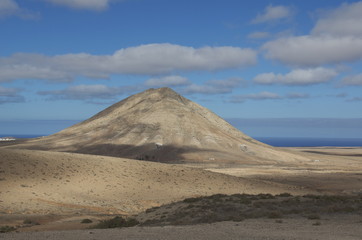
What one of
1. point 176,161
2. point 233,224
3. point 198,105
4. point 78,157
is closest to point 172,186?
point 78,157

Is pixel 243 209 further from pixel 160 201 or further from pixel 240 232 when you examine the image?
pixel 160 201

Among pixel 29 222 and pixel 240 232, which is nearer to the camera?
pixel 240 232

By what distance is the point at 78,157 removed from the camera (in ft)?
164

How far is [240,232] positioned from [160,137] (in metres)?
99.8

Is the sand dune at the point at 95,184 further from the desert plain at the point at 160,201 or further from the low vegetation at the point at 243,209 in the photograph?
the low vegetation at the point at 243,209

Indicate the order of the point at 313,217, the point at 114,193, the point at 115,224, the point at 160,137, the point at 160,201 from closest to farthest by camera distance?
the point at 313,217 < the point at 115,224 < the point at 160,201 < the point at 114,193 < the point at 160,137

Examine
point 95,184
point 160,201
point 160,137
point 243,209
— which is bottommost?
point 160,201

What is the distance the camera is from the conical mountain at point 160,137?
10744 cm

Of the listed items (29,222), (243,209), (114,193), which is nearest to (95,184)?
(114,193)

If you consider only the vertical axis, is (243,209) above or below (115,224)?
above

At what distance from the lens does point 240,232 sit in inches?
715

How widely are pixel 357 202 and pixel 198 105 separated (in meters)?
132

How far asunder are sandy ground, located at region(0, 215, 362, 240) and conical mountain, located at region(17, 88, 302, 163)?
7940 cm

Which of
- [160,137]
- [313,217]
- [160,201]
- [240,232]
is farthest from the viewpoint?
[160,137]
